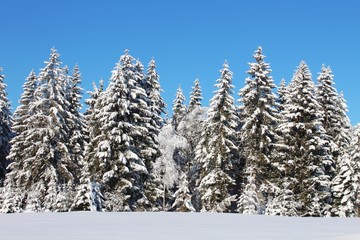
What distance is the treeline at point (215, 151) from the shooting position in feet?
100

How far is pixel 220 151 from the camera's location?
33.9m

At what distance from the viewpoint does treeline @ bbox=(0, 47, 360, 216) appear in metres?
30.6

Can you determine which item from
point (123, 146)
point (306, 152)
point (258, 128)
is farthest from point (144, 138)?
point (306, 152)

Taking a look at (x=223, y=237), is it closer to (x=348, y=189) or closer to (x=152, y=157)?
(x=152, y=157)

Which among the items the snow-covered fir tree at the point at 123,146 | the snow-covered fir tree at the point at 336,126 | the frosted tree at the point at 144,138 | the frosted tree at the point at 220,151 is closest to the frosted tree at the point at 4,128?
the snow-covered fir tree at the point at 123,146

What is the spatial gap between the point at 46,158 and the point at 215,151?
1296 cm

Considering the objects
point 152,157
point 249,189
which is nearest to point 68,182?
point 152,157

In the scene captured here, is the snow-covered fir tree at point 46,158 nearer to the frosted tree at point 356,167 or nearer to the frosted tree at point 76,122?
the frosted tree at point 76,122

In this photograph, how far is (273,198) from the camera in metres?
34.1

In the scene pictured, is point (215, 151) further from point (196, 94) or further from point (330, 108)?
point (196, 94)

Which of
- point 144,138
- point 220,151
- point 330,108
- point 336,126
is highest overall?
point 330,108

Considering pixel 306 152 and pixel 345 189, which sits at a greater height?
pixel 306 152

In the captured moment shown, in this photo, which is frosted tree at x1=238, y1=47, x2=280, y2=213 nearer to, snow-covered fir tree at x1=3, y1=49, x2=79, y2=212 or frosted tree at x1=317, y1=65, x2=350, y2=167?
frosted tree at x1=317, y1=65, x2=350, y2=167

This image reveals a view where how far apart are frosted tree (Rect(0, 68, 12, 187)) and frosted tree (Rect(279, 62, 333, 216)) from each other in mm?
24447
